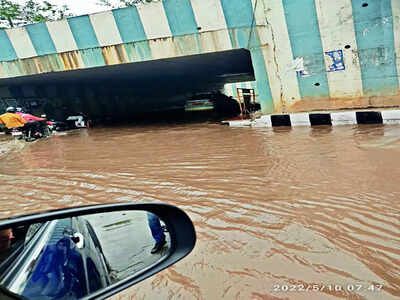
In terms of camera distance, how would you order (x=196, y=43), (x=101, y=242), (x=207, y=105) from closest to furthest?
(x=101, y=242)
(x=196, y=43)
(x=207, y=105)

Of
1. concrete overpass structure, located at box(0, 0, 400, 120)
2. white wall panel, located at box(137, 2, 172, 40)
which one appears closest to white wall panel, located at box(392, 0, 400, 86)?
concrete overpass structure, located at box(0, 0, 400, 120)

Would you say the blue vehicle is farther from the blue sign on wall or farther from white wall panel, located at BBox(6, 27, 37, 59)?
white wall panel, located at BBox(6, 27, 37, 59)

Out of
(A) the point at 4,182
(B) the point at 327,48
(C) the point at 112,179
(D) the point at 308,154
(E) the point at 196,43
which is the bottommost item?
(D) the point at 308,154

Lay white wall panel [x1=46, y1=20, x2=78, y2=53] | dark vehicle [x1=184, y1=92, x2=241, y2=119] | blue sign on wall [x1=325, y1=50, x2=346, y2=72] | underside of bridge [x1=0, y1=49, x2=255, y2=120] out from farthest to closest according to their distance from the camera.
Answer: dark vehicle [x1=184, y1=92, x2=241, y2=119] → underside of bridge [x1=0, y1=49, x2=255, y2=120] → white wall panel [x1=46, y1=20, x2=78, y2=53] → blue sign on wall [x1=325, y1=50, x2=346, y2=72]

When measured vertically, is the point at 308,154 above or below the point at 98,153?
below

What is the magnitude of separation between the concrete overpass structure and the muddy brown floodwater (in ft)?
7.94

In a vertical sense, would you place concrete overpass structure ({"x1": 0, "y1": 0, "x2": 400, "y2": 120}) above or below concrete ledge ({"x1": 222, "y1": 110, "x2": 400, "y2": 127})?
above

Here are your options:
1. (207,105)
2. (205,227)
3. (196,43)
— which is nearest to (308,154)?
(205,227)

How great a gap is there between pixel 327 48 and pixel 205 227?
303 inches

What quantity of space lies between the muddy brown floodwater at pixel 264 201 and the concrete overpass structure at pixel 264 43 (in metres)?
2.42

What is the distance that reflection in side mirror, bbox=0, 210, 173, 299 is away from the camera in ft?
2.83

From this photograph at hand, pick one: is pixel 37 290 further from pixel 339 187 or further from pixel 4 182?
pixel 4 182

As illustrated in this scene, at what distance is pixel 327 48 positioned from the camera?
831 centimetres

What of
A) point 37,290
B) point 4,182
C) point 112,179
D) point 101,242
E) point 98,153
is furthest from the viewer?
point 98,153
